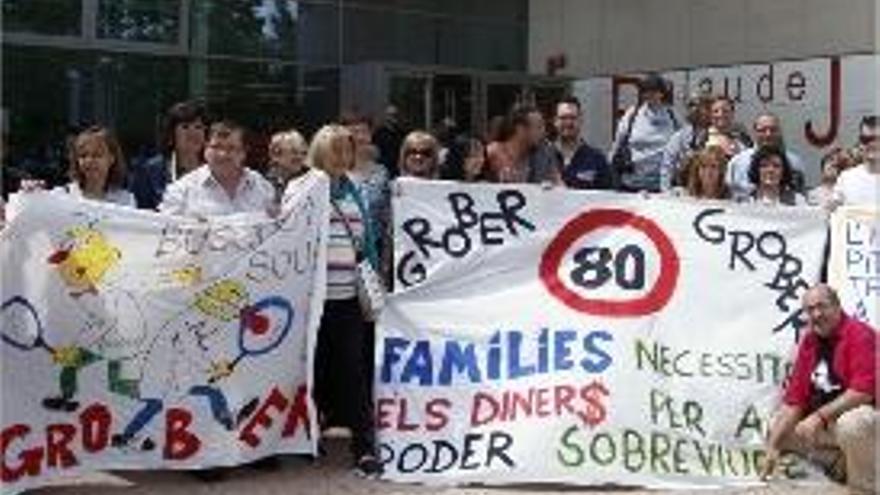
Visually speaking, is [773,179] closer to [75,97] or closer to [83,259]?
[83,259]

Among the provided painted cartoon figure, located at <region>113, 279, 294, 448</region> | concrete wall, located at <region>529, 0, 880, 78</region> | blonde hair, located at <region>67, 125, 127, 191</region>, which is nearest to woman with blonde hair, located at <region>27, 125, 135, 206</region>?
blonde hair, located at <region>67, 125, 127, 191</region>

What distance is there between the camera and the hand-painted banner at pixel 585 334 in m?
7.12

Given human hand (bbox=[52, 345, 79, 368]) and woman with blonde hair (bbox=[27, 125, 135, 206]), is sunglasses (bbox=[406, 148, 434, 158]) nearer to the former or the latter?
woman with blonde hair (bbox=[27, 125, 135, 206])

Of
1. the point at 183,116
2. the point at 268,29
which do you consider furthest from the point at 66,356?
the point at 268,29

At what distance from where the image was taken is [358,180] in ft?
24.7

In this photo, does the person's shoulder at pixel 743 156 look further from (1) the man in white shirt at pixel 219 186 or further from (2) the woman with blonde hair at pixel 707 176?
(1) the man in white shirt at pixel 219 186

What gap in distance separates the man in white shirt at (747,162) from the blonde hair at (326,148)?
6.96 feet

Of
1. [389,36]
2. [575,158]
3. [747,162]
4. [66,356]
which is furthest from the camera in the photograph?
[389,36]

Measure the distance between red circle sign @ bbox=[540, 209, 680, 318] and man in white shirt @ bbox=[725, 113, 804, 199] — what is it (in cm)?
78

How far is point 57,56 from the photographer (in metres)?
18.0

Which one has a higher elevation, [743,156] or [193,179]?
[743,156]

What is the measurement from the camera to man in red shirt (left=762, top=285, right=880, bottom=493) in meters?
6.75

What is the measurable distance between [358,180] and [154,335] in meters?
1.29

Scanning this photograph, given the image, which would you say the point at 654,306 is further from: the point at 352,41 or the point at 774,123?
the point at 352,41
